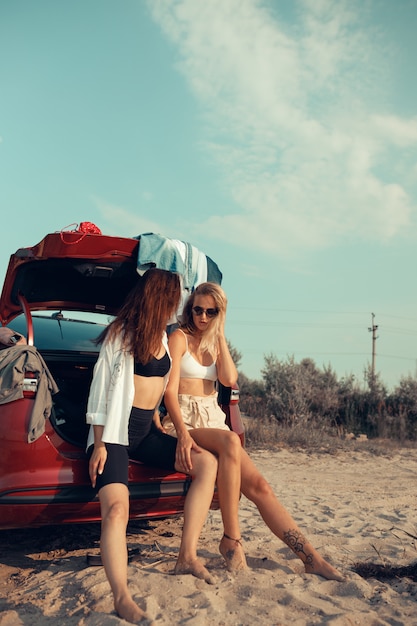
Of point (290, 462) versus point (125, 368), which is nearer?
point (125, 368)

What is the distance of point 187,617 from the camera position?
260cm

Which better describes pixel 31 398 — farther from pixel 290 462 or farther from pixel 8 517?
pixel 290 462

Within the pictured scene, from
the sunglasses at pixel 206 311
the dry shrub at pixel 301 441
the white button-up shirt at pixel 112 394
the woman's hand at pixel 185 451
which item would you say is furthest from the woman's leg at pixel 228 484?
the dry shrub at pixel 301 441

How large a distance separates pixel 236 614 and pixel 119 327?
1.69 metres

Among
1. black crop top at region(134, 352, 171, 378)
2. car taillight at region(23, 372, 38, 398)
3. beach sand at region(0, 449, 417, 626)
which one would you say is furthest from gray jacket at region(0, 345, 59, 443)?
beach sand at region(0, 449, 417, 626)

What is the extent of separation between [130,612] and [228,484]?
1056mm

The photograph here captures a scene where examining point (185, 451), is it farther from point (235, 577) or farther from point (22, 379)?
point (22, 379)

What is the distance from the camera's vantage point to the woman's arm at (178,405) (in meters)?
3.46

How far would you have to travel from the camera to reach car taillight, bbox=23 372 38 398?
3305mm

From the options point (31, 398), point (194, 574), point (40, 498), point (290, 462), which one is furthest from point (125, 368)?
point (290, 462)

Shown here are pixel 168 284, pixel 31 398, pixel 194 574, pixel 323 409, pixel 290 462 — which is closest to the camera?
pixel 194 574

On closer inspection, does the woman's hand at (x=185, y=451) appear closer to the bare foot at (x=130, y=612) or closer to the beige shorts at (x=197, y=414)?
the beige shorts at (x=197, y=414)

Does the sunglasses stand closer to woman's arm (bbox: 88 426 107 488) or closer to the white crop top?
the white crop top

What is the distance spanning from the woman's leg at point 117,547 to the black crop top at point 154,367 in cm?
69
